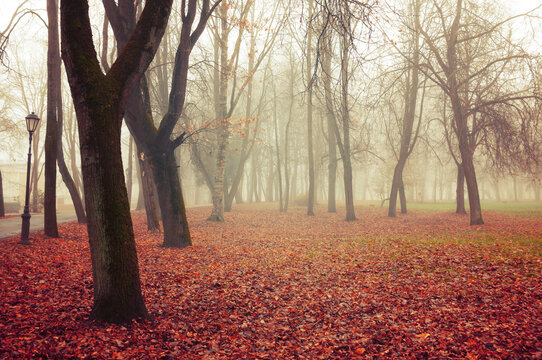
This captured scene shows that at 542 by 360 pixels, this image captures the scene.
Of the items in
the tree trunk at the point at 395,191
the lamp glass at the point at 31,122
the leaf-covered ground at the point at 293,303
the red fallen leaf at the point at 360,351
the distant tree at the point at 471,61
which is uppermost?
the distant tree at the point at 471,61

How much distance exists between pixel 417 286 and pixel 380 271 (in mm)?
1206

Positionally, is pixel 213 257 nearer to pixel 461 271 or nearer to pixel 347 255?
pixel 347 255

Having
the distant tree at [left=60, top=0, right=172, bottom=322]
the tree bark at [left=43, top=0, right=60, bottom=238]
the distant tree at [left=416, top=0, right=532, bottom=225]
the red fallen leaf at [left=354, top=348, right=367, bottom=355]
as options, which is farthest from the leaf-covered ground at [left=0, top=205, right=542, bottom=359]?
the distant tree at [left=416, top=0, right=532, bottom=225]

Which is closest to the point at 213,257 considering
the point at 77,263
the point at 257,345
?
the point at 77,263

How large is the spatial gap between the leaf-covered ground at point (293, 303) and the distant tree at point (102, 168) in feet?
1.58

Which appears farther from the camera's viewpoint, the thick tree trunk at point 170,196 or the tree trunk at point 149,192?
the tree trunk at point 149,192

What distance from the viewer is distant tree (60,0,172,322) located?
4812 mm

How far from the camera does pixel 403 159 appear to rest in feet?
70.4

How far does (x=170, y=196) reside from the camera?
33.3ft

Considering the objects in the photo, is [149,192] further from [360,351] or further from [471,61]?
[471,61]

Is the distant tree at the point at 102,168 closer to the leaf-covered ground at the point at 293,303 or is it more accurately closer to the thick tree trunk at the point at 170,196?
the leaf-covered ground at the point at 293,303

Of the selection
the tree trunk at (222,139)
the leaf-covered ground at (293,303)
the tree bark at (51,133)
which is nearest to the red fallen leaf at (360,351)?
the leaf-covered ground at (293,303)

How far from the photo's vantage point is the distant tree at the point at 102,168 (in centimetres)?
481

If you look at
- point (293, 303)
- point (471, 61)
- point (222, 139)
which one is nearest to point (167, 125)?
point (293, 303)
